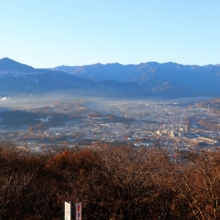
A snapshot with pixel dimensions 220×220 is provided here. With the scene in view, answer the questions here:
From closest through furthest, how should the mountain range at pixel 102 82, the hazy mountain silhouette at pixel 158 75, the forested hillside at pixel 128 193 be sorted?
the forested hillside at pixel 128 193 < the mountain range at pixel 102 82 < the hazy mountain silhouette at pixel 158 75

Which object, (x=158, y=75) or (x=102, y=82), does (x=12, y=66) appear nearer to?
(x=102, y=82)

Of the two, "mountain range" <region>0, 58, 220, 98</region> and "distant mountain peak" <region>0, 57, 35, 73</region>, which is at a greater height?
"distant mountain peak" <region>0, 57, 35, 73</region>

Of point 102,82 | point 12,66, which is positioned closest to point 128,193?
point 102,82

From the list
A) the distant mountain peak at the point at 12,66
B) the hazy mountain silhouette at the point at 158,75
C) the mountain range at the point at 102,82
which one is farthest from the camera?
the hazy mountain silhouette at the point at 158,75

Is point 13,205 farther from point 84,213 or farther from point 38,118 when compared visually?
point 38,118

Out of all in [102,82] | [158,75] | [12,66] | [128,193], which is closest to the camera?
[128,193]

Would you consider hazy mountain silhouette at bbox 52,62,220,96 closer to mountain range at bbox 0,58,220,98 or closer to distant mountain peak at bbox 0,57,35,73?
mountain range at bbox 0,58,220,98

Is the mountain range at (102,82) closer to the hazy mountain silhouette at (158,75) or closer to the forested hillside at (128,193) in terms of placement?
the hazy mountain silhouette at (158,75)

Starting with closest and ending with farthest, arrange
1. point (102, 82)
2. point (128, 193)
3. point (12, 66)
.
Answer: point (128, 193), point (12, 66), point (102, 82)

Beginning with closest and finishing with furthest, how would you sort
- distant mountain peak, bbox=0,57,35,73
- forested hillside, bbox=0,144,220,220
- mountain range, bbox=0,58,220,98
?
forested hillside, bbox=0,144,220,220 < mountain range, bbox=0,58,220,98 < distant mountain peak, bbox=0,57,35,73

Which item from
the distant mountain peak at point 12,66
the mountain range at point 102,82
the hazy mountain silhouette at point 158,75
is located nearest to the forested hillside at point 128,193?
the mountain range at point 102,82

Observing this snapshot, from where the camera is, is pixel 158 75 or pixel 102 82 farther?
pixel 158 75

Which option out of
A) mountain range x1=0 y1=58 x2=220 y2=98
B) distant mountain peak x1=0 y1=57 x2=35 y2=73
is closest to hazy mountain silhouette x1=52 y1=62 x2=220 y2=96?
mountain range x1=0 y1=58 x2=220 y2=98
